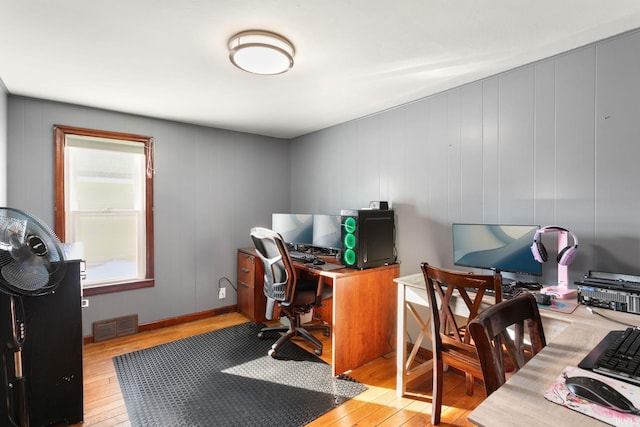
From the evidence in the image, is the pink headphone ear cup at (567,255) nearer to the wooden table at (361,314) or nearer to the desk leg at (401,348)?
the desk leg at (401,348)

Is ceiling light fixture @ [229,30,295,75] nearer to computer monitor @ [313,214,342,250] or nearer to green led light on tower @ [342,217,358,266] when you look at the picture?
green led light on tower @ [342,217,358,266]

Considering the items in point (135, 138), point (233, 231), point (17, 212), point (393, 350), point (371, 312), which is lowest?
point (393, 350)

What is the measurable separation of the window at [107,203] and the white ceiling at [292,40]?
17.0 inches

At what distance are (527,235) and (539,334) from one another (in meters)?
0.90

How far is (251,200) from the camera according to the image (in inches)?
154

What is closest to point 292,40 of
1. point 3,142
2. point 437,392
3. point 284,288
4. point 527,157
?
point 527,157

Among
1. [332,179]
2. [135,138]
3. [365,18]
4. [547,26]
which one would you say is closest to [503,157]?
[547,26]

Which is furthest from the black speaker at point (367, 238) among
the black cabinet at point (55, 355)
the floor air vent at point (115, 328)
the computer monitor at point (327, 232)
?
the floor air vent at point (115, 328)

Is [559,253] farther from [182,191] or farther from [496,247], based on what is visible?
[182,191]

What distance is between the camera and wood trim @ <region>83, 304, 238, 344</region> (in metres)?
3.17

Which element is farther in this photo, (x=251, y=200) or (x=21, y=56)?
(x=251, y=200)

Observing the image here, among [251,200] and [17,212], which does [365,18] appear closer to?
[17,212]

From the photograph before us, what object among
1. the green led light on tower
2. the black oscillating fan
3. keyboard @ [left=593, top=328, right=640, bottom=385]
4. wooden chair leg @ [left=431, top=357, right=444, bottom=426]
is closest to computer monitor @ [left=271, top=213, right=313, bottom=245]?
the green led light on tower

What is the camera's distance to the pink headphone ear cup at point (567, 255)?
168cm
